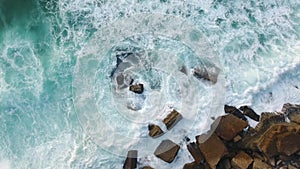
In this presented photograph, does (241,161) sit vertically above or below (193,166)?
above

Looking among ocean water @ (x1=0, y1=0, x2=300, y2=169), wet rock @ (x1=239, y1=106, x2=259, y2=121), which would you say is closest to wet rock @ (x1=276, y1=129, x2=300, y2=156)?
wet rock @ (x1=239, y1=106, x2=259, y2=121)

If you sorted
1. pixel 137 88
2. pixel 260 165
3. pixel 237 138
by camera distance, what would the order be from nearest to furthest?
pixel 260 165 → pixel 237 138 → pixel 137 88

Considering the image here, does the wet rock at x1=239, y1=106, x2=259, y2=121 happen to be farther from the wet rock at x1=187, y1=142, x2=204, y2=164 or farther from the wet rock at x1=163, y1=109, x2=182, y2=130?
the wet rock at x1=163, y1=109, x2=182, y2=130

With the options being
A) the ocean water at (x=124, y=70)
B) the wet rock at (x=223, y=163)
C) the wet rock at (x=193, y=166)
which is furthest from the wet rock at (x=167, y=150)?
the wet rock at (x=223, y=163)

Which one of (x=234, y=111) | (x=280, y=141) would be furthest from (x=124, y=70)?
(x=280, y=141)

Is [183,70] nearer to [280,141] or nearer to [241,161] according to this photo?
[241,161]

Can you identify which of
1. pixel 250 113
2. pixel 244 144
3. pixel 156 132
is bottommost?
pixel 244 144

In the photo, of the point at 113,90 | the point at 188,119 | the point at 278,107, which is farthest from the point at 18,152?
the point at 278,107
